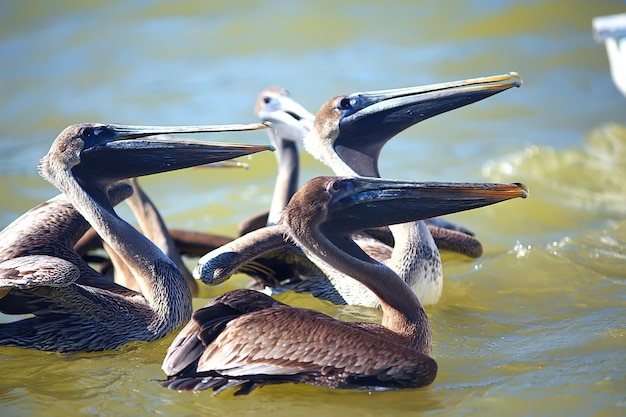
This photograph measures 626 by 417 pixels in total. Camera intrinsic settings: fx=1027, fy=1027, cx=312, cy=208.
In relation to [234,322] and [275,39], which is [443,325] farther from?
[275,39]

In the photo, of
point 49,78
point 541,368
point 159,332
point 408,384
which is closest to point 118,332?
point 159,332

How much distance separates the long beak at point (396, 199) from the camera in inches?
176

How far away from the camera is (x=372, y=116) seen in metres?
5.80

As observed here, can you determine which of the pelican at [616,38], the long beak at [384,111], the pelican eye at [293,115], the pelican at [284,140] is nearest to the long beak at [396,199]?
the long beak at [384,111]

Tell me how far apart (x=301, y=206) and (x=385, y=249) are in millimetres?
1689

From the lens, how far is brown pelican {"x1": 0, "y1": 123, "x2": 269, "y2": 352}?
5.04 m

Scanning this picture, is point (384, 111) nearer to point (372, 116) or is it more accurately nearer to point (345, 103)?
point (372, 116)

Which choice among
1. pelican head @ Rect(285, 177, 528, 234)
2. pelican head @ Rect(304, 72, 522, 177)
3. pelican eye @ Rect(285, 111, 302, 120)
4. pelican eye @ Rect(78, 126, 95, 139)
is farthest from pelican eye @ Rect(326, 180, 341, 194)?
pelican eye @ Rect(285, 111, 302, 120)

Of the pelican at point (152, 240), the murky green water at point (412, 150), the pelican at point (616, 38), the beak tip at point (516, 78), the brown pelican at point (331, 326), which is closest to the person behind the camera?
the brown pelican at point (331, 326)

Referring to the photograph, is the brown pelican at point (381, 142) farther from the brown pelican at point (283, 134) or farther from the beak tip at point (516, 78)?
the brown pelican at point (283, 134)

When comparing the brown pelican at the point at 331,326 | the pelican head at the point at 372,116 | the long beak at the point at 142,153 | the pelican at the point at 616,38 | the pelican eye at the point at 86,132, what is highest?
the pelican at the point at 616,38

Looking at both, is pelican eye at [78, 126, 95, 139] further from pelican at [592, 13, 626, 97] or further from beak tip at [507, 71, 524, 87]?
pelican at [592, 13, 626, 97]

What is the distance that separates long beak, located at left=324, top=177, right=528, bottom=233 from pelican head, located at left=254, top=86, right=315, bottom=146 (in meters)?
2.12

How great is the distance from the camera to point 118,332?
5.10 meters
